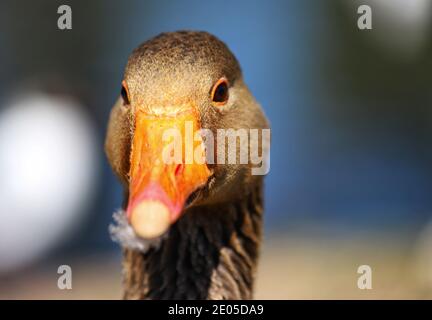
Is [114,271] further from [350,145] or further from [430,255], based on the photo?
[350,145]

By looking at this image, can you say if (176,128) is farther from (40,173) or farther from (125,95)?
(40,173)

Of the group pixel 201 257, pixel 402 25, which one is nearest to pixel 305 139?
pixel 402 25

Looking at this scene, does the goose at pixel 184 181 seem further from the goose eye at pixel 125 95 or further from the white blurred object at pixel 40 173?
the white blurred object at pixel 40 173

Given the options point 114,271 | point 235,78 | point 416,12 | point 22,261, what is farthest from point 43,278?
point 416,12

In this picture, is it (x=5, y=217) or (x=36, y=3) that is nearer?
(x=5, y=217)

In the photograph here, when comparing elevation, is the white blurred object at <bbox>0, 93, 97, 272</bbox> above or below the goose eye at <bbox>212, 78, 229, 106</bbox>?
below

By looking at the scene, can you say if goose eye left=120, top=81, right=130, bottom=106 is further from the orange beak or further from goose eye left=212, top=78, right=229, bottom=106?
goose eye left=212, top=78, right=229, bottom=106

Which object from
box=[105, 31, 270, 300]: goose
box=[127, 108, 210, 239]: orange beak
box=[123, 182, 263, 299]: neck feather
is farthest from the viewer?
box=[123, 182, 263, 299]: neck feather

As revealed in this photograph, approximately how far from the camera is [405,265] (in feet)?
19.5

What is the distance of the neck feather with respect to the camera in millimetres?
2383

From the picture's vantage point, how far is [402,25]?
989cm

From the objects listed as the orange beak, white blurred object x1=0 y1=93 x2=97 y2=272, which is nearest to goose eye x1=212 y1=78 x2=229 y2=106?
the orange beak

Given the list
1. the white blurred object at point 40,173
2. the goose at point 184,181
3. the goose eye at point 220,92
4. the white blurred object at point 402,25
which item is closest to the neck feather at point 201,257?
the goose at point 184,181
